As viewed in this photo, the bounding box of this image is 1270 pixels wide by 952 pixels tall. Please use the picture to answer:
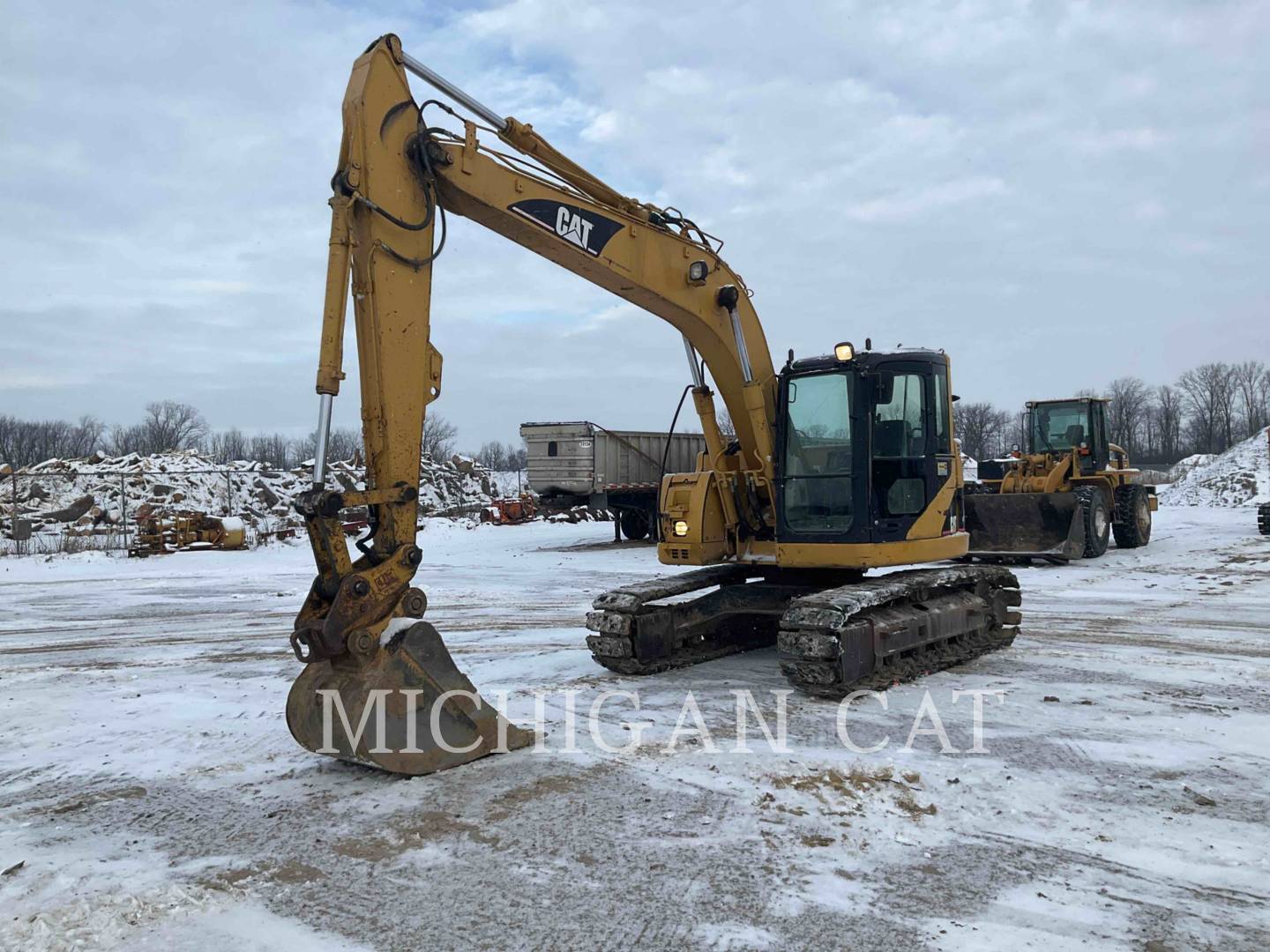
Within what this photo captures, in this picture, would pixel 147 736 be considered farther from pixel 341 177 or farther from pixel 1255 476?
pixel 1255 476

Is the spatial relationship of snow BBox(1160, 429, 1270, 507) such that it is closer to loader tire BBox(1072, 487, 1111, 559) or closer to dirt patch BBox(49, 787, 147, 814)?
loader tire BBox(1072, 487, 1111, 559)

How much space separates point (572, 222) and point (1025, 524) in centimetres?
1243

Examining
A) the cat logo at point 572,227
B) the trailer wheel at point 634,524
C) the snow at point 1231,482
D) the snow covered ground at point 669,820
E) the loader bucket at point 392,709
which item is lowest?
the snow covered ground at point 669,820

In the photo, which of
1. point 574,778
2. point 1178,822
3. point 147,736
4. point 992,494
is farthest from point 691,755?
point 992,494

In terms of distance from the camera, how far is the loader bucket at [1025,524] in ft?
53.0

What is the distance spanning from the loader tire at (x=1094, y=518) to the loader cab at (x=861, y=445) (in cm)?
992

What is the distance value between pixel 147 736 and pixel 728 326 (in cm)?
532

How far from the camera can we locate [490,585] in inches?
603

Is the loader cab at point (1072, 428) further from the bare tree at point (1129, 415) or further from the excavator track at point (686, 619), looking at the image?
the bare tree at point (1129, 415)

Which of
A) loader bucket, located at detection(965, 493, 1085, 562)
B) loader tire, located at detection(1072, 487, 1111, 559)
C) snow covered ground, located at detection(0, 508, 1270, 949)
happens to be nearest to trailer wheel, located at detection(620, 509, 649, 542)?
loader bucket, located at detection(965, 493, 1085, 562)

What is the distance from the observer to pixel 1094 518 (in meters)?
16.7

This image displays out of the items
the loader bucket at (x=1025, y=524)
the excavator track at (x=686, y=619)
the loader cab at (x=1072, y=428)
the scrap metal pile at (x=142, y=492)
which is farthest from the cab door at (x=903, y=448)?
the scrap metal pile at (x=142, y=492)

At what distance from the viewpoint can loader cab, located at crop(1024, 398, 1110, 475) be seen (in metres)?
18.4

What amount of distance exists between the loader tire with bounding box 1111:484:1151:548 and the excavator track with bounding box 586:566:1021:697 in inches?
443
